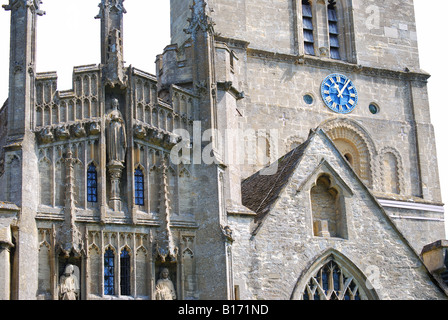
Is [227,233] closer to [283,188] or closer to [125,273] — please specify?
[283,188]

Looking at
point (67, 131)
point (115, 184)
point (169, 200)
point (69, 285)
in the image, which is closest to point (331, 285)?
point (169, 200)

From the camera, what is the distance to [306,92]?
42844 mm

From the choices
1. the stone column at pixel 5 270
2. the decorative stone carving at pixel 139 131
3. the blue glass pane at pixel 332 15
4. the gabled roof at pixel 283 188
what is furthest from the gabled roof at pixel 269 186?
the blue glass pane at pixel 332 15

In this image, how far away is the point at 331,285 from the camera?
30859mm

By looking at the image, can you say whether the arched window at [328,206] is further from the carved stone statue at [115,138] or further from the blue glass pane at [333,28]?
the blue glass pane at [333,28]

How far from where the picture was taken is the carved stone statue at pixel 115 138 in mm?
29578

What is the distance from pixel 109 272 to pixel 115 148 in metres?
3.26

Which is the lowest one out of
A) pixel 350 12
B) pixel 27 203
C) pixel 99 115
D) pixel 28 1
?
pixel 27 203

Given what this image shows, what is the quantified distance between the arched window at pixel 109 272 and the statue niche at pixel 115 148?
3.98 ft

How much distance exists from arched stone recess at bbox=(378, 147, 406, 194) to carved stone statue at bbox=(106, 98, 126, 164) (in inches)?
613

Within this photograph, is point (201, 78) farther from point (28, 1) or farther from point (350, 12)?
point (350, 12)

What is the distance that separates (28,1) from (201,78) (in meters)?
5.11

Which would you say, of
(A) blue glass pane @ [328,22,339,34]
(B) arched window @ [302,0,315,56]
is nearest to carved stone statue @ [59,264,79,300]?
(B) arched window @ [302,0,315,56]
